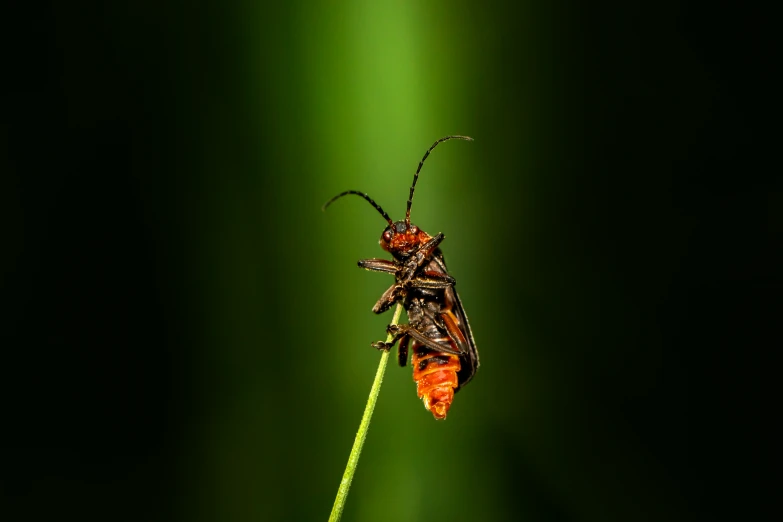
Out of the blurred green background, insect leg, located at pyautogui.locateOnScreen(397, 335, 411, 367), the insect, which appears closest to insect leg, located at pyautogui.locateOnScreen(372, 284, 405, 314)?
the insect

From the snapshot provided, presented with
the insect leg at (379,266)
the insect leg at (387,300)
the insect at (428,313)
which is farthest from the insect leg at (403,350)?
the insect leg at (379,266)

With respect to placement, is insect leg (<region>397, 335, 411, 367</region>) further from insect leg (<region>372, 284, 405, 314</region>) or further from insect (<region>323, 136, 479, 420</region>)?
insect leg (<region>372, 284, 405, 314</region>)

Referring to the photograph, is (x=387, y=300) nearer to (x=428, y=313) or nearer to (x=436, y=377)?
(x=428, y=313)

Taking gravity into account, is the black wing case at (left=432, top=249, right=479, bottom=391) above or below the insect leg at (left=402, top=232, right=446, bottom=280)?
below

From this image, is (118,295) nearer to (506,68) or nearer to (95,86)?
(95,86)

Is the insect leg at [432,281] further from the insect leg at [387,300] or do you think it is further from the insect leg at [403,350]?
the insect leg at [403,350]

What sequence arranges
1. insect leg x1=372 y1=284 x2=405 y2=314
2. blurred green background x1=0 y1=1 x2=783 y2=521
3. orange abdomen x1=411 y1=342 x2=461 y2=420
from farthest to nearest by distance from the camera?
blurred green background x1=0 y1=1 x2=783 y2=521, insect leg x1=372 y1=284 x2=405 y2=314, orange abdomen x1=411 y1=342 x2=461 y2=420

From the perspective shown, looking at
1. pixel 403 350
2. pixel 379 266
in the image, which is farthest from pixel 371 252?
pixel 403 350
